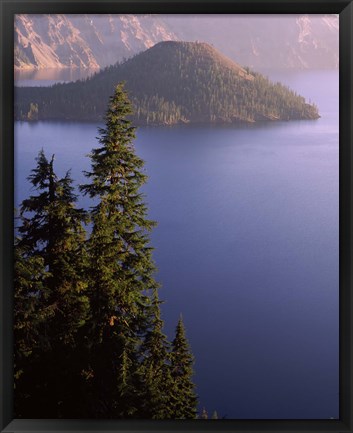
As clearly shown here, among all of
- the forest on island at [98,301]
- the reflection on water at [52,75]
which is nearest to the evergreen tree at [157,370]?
the forest on island at [98,301]

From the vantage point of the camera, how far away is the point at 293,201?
4988 millimetres

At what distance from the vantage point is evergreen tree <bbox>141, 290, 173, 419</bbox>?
15.8ft

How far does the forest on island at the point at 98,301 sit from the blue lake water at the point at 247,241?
11 cm

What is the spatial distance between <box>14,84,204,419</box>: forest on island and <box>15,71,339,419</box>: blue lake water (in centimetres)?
11

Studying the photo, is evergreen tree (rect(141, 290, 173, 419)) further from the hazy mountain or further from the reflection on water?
the hazy mountain

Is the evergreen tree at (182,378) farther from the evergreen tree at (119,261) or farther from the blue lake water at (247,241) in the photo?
the evergreen tree at (119,261)

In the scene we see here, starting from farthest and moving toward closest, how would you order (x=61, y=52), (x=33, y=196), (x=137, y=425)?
(x=61, y=52) < (x=33, y=196) < (x=137, y=425)

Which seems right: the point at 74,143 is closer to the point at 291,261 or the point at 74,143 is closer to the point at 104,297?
the point at 104,297

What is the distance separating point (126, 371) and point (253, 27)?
2.52 metres

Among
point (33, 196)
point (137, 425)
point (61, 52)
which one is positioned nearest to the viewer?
point (137, 425)

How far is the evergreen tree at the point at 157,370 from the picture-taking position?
4.80m

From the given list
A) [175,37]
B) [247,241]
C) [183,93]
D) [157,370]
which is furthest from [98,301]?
[175,37]

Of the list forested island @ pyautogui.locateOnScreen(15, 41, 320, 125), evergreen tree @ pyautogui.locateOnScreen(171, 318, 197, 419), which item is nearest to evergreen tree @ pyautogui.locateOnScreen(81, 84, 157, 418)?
forested island @ pyautogui.locateOnScreen(15, 41, 320, 125)

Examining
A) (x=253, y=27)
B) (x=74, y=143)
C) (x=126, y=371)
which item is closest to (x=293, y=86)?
(x=253, y=27)
